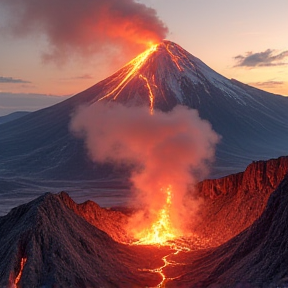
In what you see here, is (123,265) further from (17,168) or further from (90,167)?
(17,168)

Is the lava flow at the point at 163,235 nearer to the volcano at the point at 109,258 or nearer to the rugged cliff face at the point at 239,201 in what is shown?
the volcano at the point at 109,258

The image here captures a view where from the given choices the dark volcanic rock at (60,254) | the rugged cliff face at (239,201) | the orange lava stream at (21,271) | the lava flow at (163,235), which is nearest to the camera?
the orange lava stream at (21,271)

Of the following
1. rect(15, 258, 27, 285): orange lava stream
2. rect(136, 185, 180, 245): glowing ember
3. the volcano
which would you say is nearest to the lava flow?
rect(136, 185, 180, 245): glowing ember

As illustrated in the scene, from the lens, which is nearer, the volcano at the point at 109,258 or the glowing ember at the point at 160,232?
the volcano at the point at 109,258

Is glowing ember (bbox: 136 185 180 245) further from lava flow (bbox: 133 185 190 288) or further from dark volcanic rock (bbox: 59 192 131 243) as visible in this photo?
dark volcanic rock (bbox: 59 192 131 243)

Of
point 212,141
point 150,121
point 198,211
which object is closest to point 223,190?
point 198,211

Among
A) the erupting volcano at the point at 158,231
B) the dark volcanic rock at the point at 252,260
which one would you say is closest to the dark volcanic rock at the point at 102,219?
the erupting volcano at the point at 158,231

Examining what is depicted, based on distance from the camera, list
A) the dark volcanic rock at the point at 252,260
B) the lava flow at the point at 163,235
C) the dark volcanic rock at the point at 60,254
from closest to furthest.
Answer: the dark volcanic rock at the point at 252,260 → the dark volcanic rock at the point at 60,254 → the lava flow at the point at 163,235
